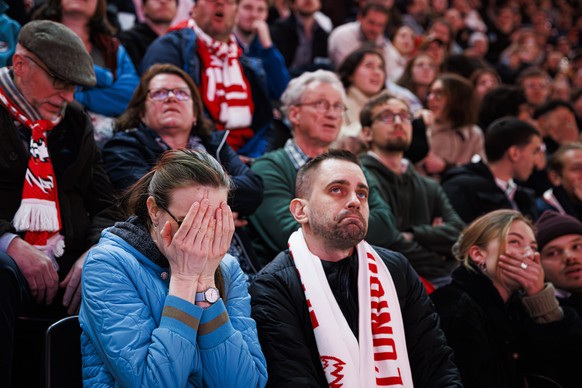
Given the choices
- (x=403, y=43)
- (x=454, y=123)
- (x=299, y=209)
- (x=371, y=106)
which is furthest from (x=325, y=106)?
(x=403, y=43)

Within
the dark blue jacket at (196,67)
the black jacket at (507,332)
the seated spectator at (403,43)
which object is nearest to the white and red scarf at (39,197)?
the dark blue jacket at (196,67)

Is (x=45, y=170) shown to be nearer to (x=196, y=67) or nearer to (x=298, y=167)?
(x=298, y=167)

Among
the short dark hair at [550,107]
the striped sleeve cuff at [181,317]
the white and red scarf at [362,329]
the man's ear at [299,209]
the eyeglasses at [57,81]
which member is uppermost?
the eyeglasses at [57,81]

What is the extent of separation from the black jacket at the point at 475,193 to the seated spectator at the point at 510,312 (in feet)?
3.60

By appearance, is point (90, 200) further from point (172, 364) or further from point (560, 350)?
point (560, 350)

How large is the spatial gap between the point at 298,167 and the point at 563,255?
4.75ft

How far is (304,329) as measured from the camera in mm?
2719

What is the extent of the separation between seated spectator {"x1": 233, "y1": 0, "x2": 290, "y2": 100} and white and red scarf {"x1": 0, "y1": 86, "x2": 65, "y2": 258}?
Result: 2.24 metres

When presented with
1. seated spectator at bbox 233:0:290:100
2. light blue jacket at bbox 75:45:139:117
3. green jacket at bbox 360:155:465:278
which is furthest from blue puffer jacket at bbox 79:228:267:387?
seated spectator at bbox 233:0:290:100

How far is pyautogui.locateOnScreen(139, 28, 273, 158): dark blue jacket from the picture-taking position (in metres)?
4.21

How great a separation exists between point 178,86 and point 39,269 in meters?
1.20

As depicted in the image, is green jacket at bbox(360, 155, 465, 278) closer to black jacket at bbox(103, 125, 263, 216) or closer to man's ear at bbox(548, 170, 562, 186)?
black jacket at bbox(103, 125, 263, 216)

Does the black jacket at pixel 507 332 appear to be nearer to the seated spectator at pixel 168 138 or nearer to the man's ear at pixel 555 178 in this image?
the seated spectator at pixel 168 138

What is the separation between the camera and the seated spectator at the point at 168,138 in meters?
3.34
